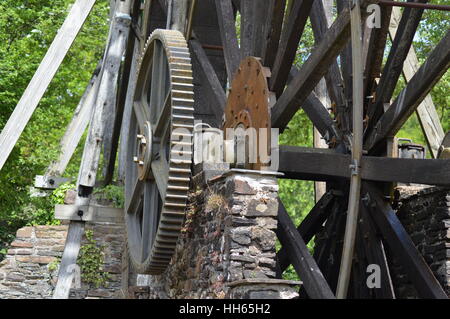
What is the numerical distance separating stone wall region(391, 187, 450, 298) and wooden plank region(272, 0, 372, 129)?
1.57 metres

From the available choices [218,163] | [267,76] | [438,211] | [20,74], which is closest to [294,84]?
[267,76]

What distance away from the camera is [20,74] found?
1275 cm

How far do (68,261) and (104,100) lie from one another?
6.05 feet

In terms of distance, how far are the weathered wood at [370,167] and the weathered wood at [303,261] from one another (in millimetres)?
407

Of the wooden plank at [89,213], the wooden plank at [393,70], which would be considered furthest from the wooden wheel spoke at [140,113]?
the wooden plank at [393,70]

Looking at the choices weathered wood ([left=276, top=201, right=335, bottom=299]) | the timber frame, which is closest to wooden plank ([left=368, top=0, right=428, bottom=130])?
the timber frame

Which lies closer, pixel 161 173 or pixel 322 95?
pixel 161 173

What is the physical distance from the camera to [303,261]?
6.25 metres

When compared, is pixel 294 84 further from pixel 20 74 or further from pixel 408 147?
pixel 20 74

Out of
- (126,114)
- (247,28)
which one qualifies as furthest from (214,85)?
(126,114)

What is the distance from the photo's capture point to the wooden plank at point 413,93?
5680 mm

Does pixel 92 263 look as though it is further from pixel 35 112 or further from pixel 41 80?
pixel 35 112

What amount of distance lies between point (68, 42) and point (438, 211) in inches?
171

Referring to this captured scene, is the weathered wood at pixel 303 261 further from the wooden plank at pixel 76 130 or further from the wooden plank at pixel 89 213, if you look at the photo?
the wooden plank at pixel 76 130
